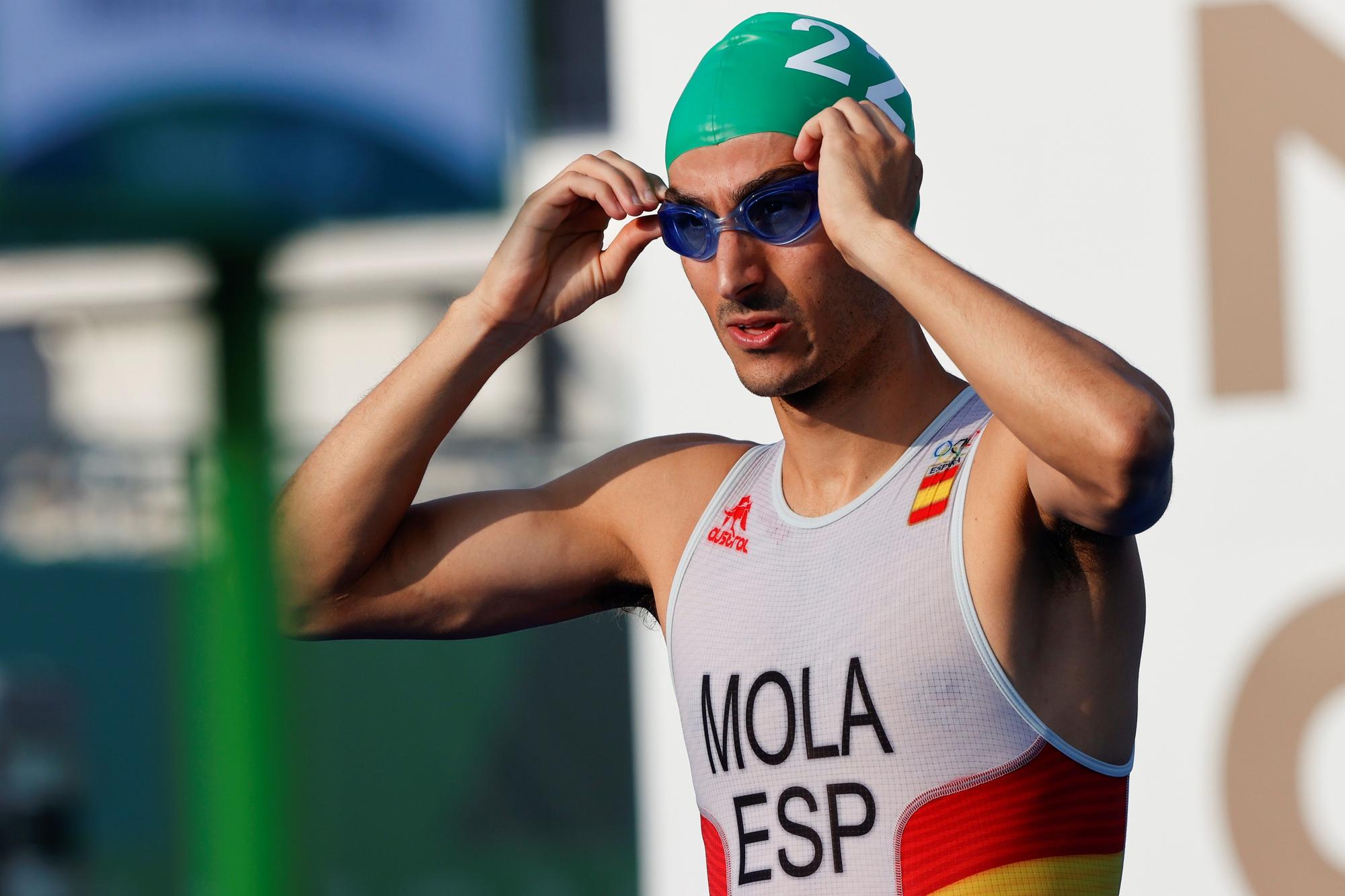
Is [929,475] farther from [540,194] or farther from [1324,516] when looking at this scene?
[1324,516]

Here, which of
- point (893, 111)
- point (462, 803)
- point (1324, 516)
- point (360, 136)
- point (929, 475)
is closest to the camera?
point (360, 136)

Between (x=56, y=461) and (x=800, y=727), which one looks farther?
(x=56, y=461)

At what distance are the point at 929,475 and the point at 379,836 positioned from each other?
5.00m

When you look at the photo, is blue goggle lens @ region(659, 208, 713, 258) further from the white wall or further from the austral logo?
the white wall

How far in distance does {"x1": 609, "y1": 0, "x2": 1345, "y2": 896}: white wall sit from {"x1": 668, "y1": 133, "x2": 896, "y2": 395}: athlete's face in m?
1.82

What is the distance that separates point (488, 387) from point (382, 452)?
28.9ft

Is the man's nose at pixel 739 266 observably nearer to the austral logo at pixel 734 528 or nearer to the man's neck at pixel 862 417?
the man's neck at pixel 862 417

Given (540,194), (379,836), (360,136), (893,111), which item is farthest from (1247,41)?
(379,836)

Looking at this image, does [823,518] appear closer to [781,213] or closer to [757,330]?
[757,330]

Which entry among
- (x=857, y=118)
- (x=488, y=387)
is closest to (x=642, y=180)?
(x=857, y=118)

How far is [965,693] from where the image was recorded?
2018 mm

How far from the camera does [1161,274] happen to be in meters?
4.01

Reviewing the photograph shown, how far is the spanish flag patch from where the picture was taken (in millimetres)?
2129

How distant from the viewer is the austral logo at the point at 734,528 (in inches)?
94.4
